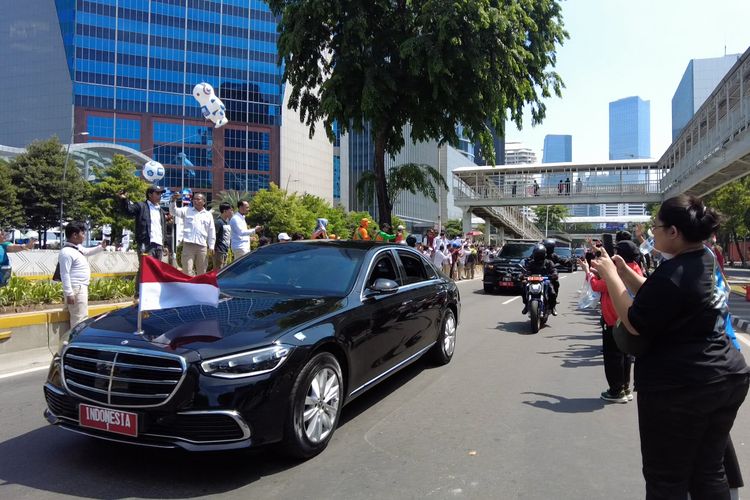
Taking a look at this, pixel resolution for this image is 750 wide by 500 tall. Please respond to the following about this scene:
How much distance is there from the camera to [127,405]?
3375 mm

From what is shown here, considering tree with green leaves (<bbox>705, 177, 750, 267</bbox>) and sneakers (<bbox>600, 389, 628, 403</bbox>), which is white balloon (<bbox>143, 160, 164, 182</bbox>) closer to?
sneakers (<bbox>600, 389, 628, 403</bbox>)

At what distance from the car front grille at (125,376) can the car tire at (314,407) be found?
0.79 metres

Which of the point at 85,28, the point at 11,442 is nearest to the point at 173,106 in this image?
the point at 85,28

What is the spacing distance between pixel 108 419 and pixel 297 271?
2164mm

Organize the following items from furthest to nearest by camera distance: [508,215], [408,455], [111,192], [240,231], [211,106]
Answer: [508,215], [111,192], [211,106], [240,231], [408,455]

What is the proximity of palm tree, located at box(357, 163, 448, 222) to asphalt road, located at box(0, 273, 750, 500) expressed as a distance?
12638 mm

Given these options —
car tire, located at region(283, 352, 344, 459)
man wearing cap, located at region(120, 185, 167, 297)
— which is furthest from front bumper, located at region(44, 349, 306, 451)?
man wearing cap, located at region(120, 185, 167, 297)

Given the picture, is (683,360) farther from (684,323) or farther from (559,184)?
(559,184)

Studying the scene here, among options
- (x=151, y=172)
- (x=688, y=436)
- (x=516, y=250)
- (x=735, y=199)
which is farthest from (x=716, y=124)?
(x=735, y=199)

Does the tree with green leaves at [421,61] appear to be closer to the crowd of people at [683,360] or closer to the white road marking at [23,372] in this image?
the white road marking at [23,372]

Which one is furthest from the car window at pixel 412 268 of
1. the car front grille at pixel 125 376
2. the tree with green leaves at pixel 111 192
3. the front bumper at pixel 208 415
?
the tree with green leaves at pixel 111 192

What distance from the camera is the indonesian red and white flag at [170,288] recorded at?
13.0 feet

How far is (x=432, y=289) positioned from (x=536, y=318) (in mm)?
4060

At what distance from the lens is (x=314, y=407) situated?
3.88 m
